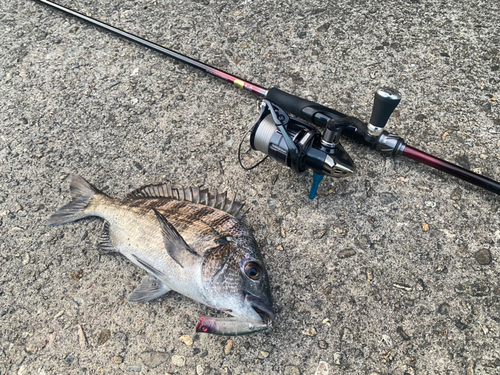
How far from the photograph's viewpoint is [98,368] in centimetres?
193

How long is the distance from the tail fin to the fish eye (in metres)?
1.14

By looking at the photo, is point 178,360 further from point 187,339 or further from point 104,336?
point 104,336

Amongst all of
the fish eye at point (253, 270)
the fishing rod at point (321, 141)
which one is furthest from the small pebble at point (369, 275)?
the fish eye at point (253, 270)

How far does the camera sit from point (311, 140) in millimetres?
1999

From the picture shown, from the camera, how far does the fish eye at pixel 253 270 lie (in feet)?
5.81

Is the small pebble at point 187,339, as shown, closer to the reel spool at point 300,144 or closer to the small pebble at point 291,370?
the small pebble at point 291,370

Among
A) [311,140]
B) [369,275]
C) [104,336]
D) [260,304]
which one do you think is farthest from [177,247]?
[369,275]

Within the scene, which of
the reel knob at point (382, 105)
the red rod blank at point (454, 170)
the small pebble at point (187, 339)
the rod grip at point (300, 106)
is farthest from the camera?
the rod grip at point (300, 106)

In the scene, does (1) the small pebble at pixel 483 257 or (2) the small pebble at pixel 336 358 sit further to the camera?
(1) the small pebble at pixel 483 257

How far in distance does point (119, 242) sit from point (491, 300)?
2.11 m

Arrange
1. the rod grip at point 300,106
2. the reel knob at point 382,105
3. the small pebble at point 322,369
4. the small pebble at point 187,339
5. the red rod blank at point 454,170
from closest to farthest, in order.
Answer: the reel knob at point 382,105 → the small pebble at point 322,369 → the small pebble at point 187,339 → the red rod blank at point 454,170 → the rod grip at point 300,106

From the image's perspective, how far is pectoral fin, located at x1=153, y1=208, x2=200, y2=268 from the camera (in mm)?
1848

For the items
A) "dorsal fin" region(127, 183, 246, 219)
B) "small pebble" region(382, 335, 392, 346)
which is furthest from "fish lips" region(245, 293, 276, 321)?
"small pebble" region(382, 335, 392, 346)

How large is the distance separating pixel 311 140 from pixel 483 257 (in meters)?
1.20
